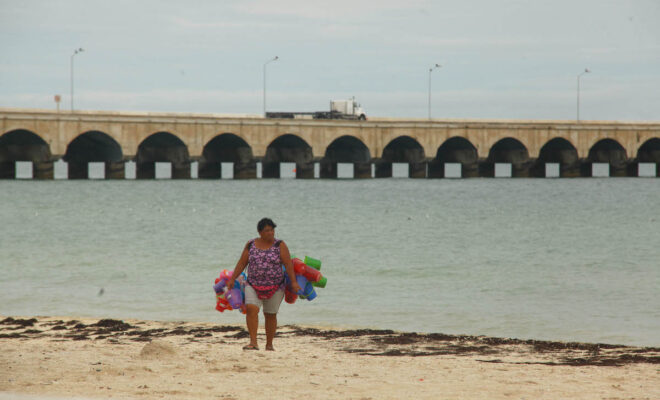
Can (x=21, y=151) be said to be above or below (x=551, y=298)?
above

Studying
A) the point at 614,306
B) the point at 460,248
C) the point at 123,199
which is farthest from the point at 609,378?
the point at 123,199

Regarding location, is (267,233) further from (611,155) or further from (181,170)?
(611,155)

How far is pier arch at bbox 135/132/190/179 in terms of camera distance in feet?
280

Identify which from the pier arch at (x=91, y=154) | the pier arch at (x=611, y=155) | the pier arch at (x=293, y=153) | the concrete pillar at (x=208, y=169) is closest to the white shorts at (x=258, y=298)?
the pier arch at (x=91, y=154)

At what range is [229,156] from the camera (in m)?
90.1

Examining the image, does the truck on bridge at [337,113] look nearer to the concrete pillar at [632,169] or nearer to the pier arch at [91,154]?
the pier arch at [91,154]

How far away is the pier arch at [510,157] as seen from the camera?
9684 centimetres

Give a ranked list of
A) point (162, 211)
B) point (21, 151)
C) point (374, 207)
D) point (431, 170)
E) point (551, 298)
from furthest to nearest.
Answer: point (431, 170) → point (21, 151) → point (374, 207) → point (162, 211) → point (551, 298)

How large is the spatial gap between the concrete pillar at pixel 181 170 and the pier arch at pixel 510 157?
3333 centimetres

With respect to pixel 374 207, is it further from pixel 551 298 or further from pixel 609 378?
pixel 609 378

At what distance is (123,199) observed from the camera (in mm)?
68125

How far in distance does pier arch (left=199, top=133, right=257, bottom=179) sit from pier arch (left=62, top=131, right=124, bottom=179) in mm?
8237

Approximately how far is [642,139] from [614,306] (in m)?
81.5

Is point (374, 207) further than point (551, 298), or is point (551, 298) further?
point (374, 207)
